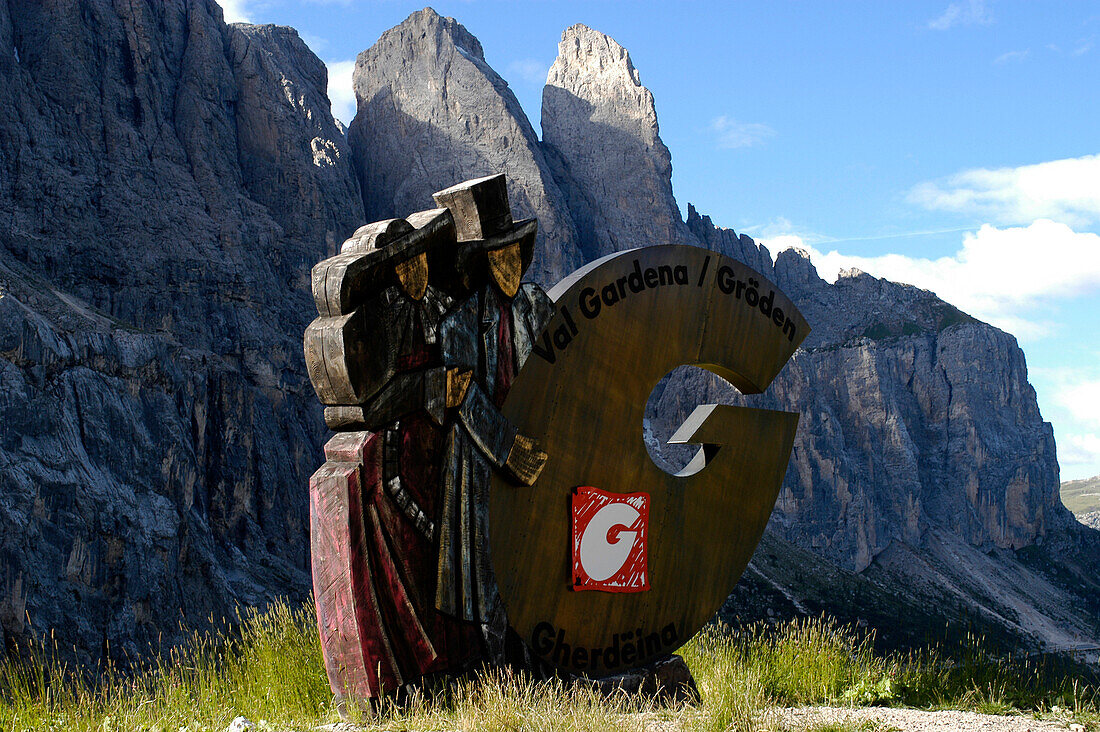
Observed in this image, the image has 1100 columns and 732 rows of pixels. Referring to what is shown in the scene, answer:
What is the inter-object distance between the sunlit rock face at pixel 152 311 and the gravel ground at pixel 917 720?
36.8 meters

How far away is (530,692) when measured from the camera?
264 inches

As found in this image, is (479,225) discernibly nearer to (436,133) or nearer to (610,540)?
(610,540)

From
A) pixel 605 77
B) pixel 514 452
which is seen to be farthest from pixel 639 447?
pixel 605 77

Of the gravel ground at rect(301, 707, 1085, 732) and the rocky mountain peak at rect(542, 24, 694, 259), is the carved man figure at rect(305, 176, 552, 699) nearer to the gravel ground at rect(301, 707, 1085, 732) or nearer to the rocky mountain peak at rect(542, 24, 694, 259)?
the gravel ground at rect(301, 707, 1085, 732)

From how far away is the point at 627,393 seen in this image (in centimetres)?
802

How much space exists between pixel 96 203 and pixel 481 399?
197ft

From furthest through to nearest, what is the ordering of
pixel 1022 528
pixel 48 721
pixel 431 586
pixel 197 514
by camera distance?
pixel 1022 528, pixel 197 514, pixel 431 586, pixel 48 721

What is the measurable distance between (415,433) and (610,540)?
79.5 inches

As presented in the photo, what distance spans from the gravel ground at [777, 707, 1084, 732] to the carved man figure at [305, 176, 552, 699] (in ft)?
7.14

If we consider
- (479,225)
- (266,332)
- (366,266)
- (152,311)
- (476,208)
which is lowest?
(366,266)

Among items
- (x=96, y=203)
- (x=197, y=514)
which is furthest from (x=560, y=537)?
(x=96, y=203)

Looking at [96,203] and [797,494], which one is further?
[797,494]

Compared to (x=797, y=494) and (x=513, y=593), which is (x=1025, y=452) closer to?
(x=797, y=494)

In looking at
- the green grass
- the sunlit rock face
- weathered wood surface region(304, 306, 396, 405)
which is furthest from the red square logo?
the sunlit rock face
